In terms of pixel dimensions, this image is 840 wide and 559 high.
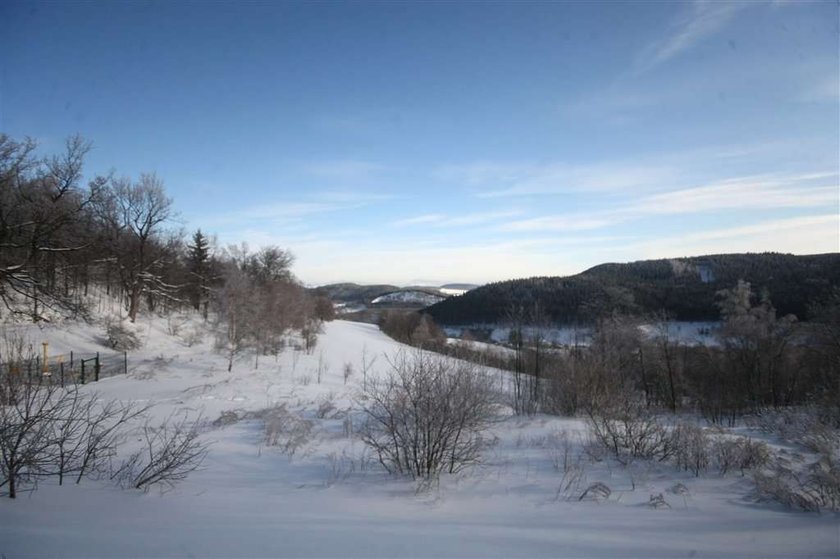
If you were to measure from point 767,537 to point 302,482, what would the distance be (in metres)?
5.42

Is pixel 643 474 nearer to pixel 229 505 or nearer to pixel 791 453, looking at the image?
pixel 791 453

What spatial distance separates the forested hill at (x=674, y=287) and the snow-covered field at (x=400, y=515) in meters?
23.2

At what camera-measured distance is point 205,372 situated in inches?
987

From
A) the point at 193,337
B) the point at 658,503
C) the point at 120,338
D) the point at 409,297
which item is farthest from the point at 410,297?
the point at 658,503

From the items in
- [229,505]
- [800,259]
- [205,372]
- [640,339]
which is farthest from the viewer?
[800,259]

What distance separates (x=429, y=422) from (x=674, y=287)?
5963 cm

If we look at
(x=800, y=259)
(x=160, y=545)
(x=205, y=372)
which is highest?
(x=800, y=259)

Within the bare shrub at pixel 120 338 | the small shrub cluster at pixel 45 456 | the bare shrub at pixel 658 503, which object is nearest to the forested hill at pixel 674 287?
the bare shrub at pixel 658 503

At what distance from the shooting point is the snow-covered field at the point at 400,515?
3.90 metres

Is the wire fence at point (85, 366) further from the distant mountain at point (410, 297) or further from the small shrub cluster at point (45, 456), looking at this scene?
the distant mountain at point (410, 297)

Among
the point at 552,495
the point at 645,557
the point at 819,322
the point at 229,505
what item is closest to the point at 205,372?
the point at 229,505

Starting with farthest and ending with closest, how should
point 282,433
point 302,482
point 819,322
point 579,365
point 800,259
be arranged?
1. point 800,259
2. point 819,322
3. point 579,365
4. point 282,433
5. point 302,482

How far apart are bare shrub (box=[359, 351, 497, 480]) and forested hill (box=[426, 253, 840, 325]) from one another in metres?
22.9

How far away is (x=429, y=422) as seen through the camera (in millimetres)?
6164
